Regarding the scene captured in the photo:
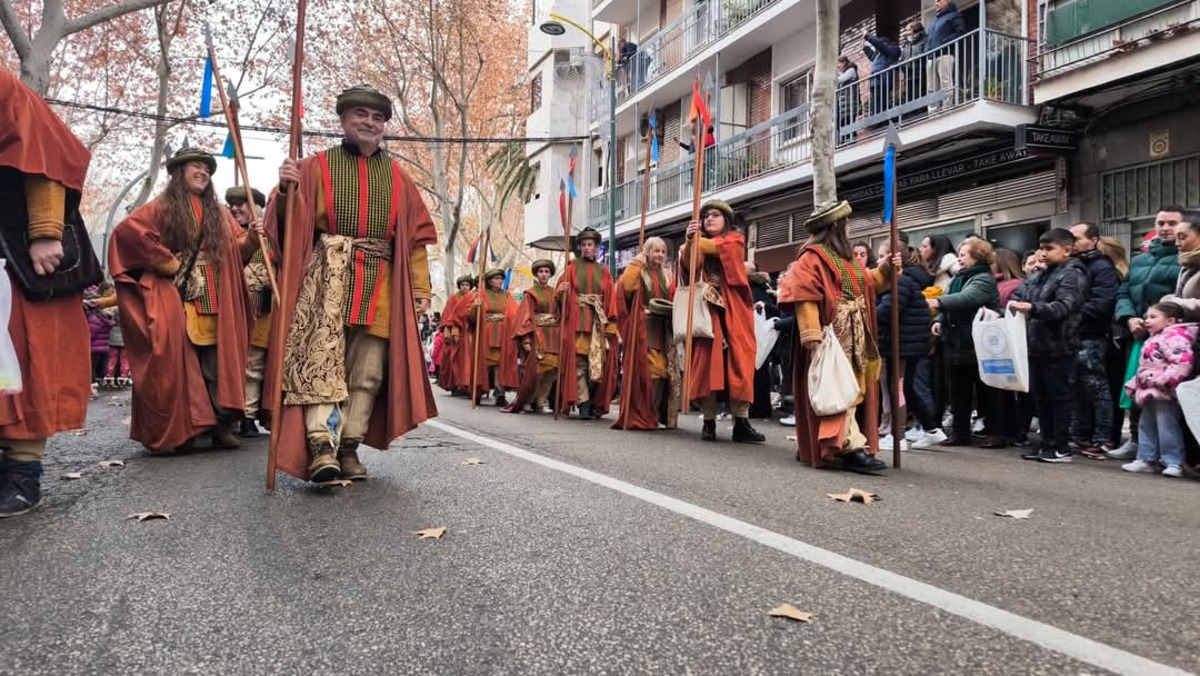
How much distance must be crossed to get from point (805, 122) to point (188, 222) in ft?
49.0

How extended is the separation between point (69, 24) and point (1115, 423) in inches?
613

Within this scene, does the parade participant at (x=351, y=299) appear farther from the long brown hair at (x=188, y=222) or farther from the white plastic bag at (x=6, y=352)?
the long brown hair at (x=188, y=222)

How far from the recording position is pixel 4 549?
10.8 feet

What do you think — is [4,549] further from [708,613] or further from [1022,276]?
[1022,276]

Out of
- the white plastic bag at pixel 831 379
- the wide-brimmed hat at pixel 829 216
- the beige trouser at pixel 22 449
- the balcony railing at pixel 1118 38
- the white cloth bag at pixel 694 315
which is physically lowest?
the beige trouser at pixel 22 449

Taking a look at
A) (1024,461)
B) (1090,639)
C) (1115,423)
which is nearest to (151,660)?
(1090,639)

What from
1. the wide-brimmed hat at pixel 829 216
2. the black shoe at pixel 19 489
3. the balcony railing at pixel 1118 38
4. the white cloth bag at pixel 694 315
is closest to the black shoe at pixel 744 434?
the white cloth bag at pixel 694 315

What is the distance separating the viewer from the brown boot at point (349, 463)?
192 inches

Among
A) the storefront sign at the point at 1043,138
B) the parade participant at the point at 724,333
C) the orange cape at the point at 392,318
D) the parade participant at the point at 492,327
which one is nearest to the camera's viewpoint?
the orange cape at the point at 392,318

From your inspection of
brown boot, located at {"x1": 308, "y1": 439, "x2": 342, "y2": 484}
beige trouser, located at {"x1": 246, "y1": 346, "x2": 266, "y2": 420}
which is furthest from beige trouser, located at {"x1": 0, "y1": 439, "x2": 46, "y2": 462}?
beige trouser, located at {"x1": 246, "y1": 346, "x2": 266, "y2": 420}

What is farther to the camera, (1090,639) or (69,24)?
(69,24)

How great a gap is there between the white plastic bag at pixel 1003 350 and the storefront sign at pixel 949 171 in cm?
728

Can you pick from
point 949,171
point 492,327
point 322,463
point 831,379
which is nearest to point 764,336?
point 831,379

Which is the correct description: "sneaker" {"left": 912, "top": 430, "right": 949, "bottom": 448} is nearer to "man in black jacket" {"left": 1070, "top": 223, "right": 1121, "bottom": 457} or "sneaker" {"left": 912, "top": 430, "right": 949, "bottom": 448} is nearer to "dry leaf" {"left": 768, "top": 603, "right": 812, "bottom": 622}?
"man in black jacket" {"left": 1070, "top": 223, "right": 1121, "bottom": 457}
